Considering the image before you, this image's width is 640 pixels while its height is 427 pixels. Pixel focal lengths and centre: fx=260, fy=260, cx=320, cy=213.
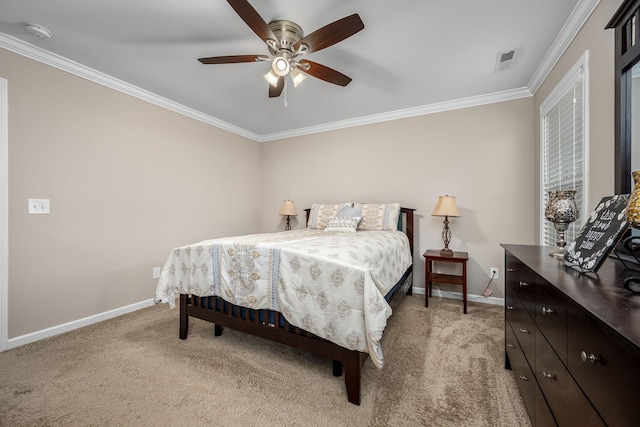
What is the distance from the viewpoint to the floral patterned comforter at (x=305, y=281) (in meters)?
1.44

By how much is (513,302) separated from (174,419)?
2.02m

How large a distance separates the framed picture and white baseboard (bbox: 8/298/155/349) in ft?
11.9

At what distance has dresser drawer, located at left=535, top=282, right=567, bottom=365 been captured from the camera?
84 cm

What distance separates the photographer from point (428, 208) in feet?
11.1

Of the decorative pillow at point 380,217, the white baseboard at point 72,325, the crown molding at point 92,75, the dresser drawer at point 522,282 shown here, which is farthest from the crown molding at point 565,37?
the white baseboard at point 72,325

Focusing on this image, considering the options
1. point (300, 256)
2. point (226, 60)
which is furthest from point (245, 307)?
point (226, 60)

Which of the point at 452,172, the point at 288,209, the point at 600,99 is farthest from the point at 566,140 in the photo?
the point at 288,209

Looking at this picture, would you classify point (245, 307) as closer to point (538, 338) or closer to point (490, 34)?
point (538, 338)

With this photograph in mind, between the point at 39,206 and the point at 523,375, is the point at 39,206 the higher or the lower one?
the higher one

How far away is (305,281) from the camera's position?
1.63m

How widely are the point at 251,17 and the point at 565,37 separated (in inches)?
89.7

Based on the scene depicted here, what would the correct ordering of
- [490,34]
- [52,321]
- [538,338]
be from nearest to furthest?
[538,338] → [490,34] → [52,321]

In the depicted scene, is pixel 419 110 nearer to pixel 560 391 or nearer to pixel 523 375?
pixel 523 375

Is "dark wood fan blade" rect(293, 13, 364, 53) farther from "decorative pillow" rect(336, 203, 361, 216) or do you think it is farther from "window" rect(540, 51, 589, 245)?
"decorative pillow" rect(336, 203, 361, 216)
